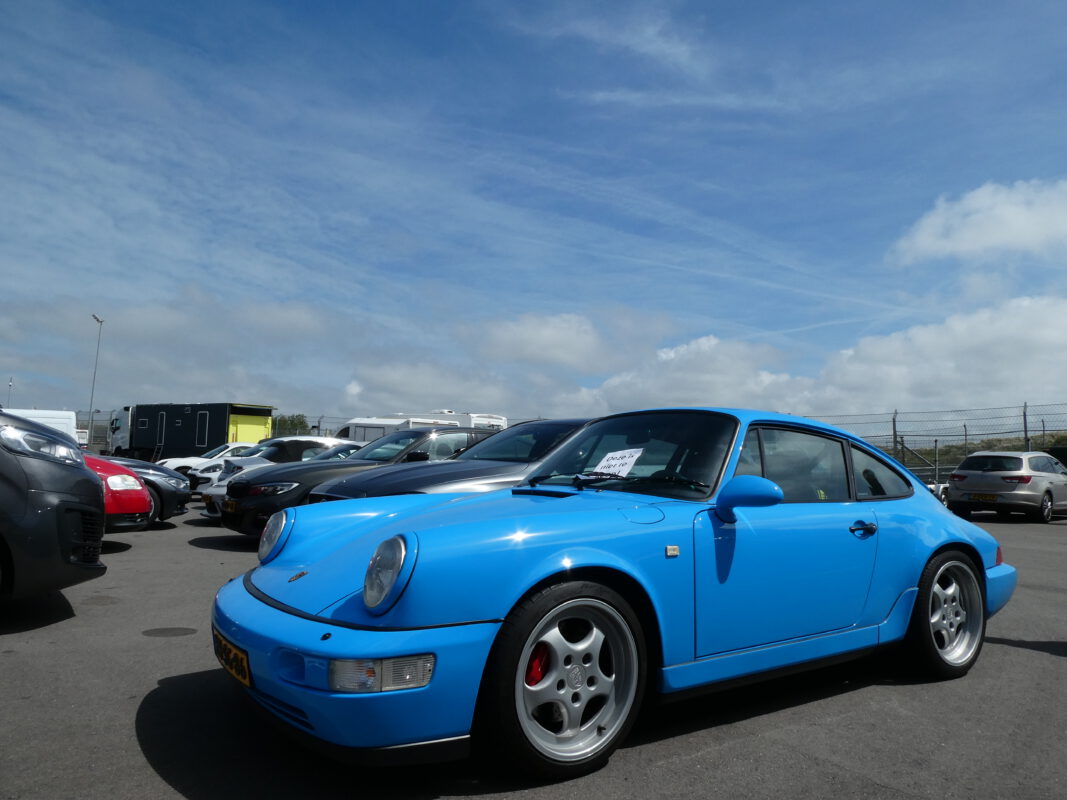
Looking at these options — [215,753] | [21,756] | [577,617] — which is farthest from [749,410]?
[21,756]

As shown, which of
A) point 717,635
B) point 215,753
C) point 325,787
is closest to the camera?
point 325,787

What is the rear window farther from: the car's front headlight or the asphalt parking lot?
the car's front headlight

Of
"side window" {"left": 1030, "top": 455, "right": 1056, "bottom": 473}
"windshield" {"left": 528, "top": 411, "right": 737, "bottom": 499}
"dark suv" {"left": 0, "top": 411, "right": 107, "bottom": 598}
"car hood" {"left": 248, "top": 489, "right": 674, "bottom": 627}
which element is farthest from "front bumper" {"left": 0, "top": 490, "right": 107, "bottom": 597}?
"side window" {"left": 1030, "top": 455, "right": 1056, "bottom": 473}

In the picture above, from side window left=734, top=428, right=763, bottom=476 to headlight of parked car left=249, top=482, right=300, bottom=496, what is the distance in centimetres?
618

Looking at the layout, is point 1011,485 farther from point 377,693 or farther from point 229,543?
point 377,693

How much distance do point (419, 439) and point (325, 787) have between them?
6.80 metres

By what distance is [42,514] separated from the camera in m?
4.71

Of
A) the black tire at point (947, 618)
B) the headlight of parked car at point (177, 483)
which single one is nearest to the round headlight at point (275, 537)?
the black tire at point (947, 618)

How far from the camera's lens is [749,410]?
3971 mm

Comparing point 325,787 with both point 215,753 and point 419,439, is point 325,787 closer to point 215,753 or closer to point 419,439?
point 215,753

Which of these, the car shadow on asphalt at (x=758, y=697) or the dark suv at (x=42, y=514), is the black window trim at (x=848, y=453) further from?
the dark suv at (x=42, y=514)

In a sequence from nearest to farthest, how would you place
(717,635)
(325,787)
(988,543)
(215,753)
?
(325,787), (215,753), (717,635), (988,543)

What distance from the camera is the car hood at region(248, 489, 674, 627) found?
8.66ft

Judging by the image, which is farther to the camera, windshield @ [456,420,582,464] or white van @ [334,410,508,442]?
white van @ [334,410,508,442]
